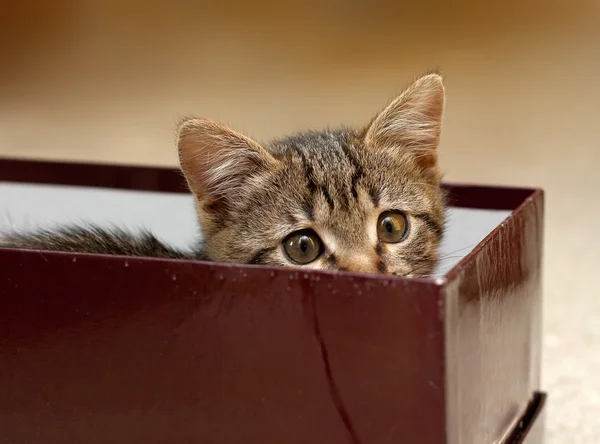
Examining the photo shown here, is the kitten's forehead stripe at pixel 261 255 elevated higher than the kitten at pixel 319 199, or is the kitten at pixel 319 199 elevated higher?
the kitten at pixel 319 199

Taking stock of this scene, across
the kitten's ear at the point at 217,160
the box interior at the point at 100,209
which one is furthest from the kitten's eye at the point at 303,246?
the box interior at the point at 100,209

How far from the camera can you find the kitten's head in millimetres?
1208

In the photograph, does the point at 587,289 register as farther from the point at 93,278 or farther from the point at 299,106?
the point at 299,106

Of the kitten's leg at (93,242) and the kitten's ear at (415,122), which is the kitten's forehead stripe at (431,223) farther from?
the kitten's leg at (93,242)

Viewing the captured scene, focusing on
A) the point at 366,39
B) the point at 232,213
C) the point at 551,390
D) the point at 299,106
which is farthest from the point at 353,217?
the point at 366,39

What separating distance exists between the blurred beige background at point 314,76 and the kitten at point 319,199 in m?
1.04

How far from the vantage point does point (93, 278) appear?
990 millimetres

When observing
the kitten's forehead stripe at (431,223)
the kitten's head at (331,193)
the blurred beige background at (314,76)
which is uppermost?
the kitten's head at (331,193)

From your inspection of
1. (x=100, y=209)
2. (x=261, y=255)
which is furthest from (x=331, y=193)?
(x=100, y=209)

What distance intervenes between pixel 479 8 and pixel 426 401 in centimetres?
376

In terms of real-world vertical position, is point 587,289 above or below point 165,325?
below

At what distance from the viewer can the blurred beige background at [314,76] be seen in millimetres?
3029

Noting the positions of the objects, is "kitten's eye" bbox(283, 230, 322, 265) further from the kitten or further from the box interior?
the box interior

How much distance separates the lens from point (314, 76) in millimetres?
3875
